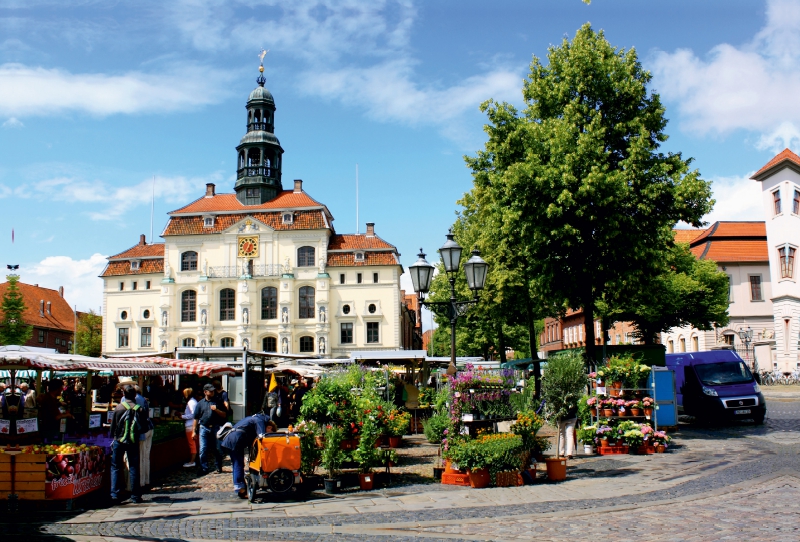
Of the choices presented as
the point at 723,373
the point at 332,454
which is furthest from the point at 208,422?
the point at 723,373

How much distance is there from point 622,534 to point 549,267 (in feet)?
42.6

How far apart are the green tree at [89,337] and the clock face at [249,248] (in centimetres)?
2536

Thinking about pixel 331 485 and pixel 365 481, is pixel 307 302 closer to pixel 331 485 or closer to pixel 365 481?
pixel 365 481

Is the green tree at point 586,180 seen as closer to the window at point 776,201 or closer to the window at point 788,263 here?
the window at point 788,263

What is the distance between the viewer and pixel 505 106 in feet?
71.2

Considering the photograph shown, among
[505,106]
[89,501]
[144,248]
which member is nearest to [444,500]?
[89,501]

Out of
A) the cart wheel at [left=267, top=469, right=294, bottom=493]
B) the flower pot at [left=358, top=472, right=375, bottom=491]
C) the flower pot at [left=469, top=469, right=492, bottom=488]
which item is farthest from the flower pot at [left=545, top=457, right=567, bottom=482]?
the cart wheel at [left=267, top=469, right=294, bottom=493]

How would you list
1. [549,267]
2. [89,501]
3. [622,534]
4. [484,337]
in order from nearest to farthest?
1. [622,534]
2. [89,501]
3. [549,267]
4. [484,337]

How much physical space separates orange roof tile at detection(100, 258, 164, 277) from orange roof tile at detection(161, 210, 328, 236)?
3.38 metres

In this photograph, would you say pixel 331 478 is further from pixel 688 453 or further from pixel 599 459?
pixel 688 453

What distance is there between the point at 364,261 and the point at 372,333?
6.16 m

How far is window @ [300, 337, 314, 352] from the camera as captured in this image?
5819cm

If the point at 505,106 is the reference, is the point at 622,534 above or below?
below

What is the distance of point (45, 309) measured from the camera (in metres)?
87.6
